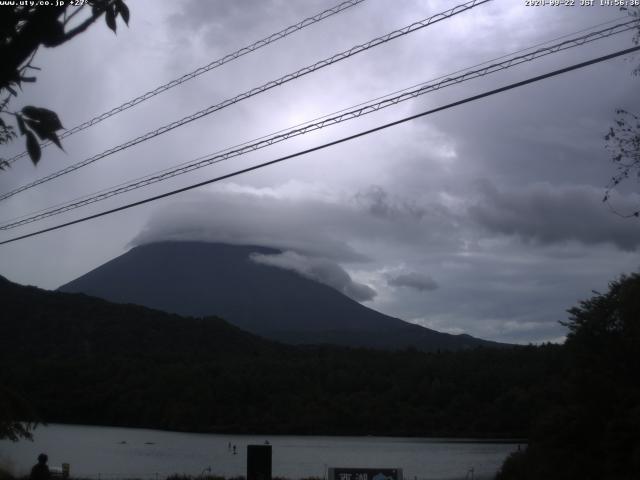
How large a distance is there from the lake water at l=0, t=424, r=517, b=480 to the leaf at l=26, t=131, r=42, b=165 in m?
42.0

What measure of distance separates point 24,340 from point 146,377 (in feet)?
50.1

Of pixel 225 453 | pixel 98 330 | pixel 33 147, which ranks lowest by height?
pixel 225 453

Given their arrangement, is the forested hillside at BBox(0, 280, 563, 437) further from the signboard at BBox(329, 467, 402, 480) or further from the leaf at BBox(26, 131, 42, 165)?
the leaf at BBox(26, 131, 42, 165)

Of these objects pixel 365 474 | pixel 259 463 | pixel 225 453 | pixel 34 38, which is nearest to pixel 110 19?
pixel 34 38

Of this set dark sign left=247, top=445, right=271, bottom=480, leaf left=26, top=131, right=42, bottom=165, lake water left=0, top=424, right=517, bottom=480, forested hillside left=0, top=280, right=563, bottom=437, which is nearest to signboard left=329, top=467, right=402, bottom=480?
dark sign left=247, top=445, right=271, bottom=480

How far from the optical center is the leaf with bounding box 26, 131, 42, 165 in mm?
3883

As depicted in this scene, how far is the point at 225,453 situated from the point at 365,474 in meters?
58.7

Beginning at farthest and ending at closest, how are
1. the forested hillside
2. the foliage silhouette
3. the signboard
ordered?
the forested hillside → the signboard → the foliage silhouette

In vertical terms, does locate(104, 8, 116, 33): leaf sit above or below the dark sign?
above

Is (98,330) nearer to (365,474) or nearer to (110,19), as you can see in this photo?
(365,474)

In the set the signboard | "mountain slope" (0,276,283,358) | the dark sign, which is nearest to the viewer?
the signboard

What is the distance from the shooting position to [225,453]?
2854 inches

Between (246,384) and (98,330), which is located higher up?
(98,330)

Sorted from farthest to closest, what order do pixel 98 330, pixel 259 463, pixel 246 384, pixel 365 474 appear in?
pixel 98 330 < pixel 246 384 < pixel 259 463 < pixel 365 474
